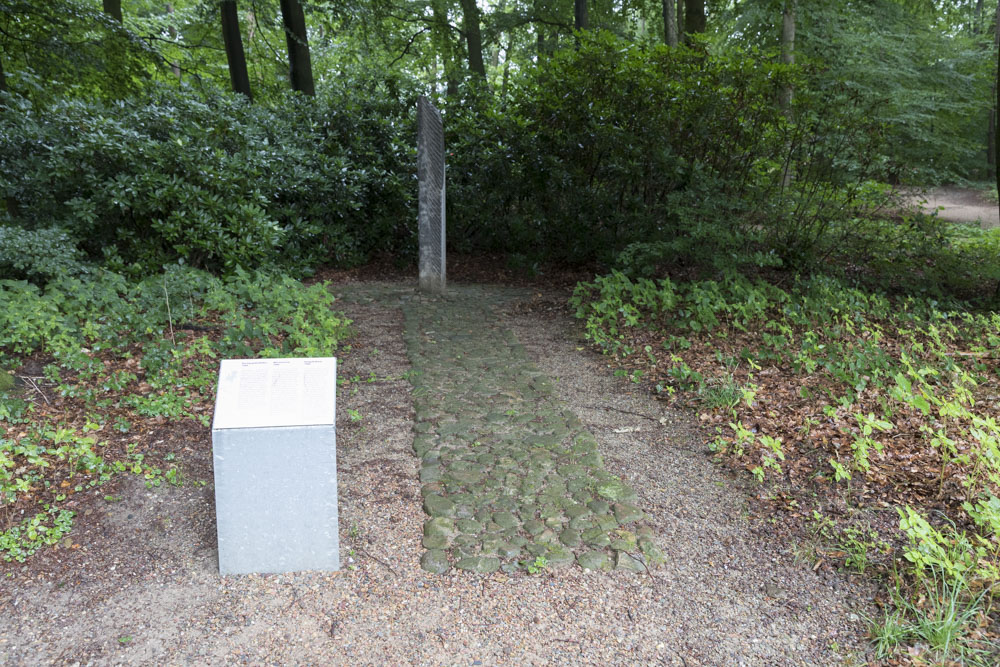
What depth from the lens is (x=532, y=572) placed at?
125 inches

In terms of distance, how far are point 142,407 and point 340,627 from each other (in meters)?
2.57

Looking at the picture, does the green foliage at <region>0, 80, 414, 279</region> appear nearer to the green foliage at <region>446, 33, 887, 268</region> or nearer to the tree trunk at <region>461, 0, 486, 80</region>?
the green foliage at <region>446, 33, 887, 268</region>

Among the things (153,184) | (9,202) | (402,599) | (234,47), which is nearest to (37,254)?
(153,184)

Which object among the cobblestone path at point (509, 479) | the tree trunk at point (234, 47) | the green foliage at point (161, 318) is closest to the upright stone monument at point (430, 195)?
the green foliage at point (161, 318)

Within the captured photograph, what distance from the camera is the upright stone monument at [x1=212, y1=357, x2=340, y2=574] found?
9.63 ft

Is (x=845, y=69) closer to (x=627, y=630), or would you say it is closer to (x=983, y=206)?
(x=983, y=206)

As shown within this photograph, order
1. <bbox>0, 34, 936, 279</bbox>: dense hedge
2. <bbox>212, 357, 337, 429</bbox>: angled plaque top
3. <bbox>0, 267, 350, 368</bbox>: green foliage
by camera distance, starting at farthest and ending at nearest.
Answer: <bbox>0, 34, 936, 279</bbox>: dense hedge < <bbox>0, 267, 350, 368</bbox>: green foliage < <bbox>212, 357, 337, 429</bbox>: angled plaque top

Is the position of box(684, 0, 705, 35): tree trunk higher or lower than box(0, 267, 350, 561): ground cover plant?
higher

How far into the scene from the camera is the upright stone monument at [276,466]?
294 centimetres

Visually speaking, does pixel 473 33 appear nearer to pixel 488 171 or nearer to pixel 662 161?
pixel 488 171

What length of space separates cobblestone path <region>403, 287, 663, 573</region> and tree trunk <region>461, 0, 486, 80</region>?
1101 centimetres

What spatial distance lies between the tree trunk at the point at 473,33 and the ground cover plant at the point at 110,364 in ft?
33.5

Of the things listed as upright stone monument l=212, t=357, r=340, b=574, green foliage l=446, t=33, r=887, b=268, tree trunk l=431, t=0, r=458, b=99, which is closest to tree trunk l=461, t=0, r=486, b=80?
tree trunk l=431, t=0, r=458, b=99

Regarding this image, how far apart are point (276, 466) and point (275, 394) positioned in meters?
0.32
